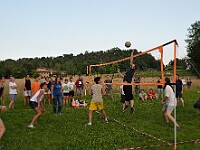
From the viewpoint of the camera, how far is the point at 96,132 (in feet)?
28.4

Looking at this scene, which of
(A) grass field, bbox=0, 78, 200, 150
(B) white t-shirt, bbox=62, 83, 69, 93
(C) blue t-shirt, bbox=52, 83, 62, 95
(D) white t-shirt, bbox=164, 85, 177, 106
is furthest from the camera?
(B) white t-shirt, bbox=62, 83, 69, 93

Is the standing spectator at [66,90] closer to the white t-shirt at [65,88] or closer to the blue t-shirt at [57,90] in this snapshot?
the white t-shirt at [65,88]

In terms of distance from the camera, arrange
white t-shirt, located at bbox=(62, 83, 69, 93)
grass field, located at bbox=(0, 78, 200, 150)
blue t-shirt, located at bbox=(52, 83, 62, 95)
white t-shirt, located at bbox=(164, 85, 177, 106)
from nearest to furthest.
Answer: grass field, located at bbox=(0, 78, 200, 150) < white t-shirt, located at bbox=(164, 85, 177, 106) < blue t-shirt, located at bbox=(52, 83, 62, 95) < white t-shirt, located at bbox=(62, 83, 69, 93)

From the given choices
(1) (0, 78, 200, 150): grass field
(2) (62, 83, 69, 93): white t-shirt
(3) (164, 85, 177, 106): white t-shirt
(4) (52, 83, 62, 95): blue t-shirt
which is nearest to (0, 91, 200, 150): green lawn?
(1) (0, 78, 200, 150): grass field

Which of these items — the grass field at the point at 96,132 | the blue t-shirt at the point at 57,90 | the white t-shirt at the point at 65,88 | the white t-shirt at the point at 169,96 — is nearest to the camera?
the grass field at the point at 96,132

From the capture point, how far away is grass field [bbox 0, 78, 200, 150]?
718 centimetres

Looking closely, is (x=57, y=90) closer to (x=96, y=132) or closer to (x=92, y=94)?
(x=92, y=94)

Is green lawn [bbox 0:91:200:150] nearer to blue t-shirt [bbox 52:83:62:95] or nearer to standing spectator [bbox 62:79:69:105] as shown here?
blue t-shirt [bbox 52:83:62:95]

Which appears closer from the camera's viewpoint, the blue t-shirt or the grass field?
the grass field

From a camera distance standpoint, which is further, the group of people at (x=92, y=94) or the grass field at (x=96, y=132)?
the group of people at (x=92, y=94)

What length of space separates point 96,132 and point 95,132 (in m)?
0.03

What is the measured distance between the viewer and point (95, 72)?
19625mm

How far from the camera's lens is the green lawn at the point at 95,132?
719cm

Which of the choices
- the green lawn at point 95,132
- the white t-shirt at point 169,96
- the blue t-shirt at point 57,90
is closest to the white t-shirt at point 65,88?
the blue t-shirt at point 57,90
